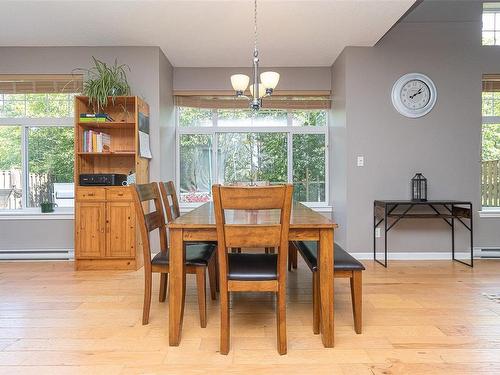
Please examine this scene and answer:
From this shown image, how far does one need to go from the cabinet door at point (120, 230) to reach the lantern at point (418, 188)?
3.20 m

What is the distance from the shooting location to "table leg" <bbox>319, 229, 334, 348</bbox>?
1787 millimetres

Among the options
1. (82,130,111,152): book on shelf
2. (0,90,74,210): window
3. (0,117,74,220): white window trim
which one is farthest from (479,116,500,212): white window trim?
(0,90,74,210): window

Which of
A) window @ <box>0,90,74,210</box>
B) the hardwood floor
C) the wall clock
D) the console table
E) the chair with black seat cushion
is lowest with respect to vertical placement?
the hardwood floor

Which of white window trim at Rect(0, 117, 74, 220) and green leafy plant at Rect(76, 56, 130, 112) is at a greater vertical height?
green leafy plant at Rect(76, 56, 130, 112)

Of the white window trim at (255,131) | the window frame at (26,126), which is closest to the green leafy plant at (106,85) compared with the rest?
the window frame at (26,126)

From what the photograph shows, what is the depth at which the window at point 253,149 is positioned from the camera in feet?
15.1

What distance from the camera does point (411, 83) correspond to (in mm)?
3914

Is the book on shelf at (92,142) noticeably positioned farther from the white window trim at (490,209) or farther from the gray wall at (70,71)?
the white window trim at (490,209)

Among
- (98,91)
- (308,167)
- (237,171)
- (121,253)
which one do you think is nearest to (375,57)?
(308,167)

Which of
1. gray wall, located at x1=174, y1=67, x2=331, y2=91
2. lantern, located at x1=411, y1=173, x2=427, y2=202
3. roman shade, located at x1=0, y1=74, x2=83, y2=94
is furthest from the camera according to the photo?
gray wall, located at x1=174, y1=67, x2=331, y2=91

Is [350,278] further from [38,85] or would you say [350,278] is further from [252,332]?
[38,85]

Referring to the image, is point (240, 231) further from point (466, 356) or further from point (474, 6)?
point (474, 6)

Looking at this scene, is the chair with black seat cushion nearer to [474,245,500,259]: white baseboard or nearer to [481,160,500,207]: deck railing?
[474,245,500,259]: white baseboard

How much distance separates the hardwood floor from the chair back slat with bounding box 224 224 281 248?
2.06 ft
